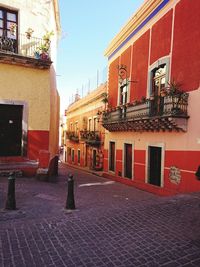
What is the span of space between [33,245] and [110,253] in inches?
47.2

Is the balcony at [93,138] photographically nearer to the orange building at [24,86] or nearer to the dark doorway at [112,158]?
the dark doorway at [112,158]

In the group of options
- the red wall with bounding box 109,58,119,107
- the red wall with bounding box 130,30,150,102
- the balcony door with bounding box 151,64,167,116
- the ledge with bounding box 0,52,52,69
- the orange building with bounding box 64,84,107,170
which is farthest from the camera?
the orange building with bounding box 64,84,107,170

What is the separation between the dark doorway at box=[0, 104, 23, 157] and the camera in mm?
11164

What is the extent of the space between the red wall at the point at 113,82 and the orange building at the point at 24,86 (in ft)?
22.6

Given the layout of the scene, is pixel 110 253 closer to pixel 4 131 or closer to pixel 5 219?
pixel 5 219

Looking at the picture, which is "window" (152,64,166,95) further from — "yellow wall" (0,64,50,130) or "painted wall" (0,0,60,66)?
"painted wall" (0,0,60,66)

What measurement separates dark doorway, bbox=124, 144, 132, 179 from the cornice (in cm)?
663

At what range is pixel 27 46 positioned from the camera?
11.5 m

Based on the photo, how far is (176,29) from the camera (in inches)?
424

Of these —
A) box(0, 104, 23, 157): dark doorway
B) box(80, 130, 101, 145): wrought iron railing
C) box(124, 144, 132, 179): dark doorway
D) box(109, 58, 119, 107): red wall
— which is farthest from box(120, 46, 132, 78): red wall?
box(0, 104, 23, 157): dark doorway

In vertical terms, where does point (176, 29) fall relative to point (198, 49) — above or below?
above

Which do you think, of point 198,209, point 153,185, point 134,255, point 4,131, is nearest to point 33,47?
point 4,131

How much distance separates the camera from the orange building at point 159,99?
972 centimetres

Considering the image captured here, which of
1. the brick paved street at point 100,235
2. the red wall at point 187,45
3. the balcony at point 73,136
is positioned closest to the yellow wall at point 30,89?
the brick paved street at point 100,235
